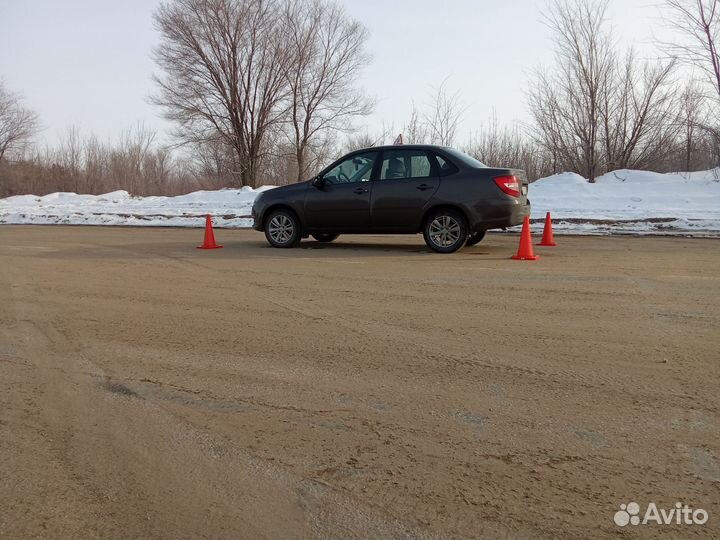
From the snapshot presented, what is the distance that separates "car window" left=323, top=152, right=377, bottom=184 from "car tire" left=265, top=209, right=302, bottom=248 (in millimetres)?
976

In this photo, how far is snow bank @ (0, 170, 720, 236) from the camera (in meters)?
12.9

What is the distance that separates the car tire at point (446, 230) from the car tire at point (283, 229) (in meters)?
2.40

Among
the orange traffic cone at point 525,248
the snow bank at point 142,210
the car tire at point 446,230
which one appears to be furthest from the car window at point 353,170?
the snow bank at point 142,210

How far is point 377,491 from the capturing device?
7.66 feet

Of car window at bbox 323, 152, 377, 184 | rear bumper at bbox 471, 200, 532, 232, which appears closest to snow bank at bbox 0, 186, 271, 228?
car window at bbox 323, 152, 377, 184

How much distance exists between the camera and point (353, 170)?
9602mm

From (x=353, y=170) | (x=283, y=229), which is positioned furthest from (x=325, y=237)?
(x=353, y=170)

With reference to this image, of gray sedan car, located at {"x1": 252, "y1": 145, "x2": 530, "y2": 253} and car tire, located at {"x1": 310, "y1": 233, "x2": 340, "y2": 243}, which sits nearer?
gray sedan car, located at {"x1": 252, "y1": 145, "x2": 530, "y2": 253}

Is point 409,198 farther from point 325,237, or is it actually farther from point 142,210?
point 142,210

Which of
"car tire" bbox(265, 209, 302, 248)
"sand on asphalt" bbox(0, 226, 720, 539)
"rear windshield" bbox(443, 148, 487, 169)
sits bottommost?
"sand on asphalt" bbox(0, 226, 720, 539)

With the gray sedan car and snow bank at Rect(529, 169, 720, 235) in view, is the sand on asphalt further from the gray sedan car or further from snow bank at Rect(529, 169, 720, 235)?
snow bank at Rect(529, 169, 720, 235)

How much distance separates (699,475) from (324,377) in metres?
2.05

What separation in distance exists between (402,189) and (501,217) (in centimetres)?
163

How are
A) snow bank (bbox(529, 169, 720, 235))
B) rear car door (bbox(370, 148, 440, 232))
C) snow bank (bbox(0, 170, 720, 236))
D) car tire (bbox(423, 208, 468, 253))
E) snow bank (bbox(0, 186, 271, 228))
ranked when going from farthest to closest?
1. snow bank (bbox(0, 186, 271, 228))
2. snow bank (bbox(0, 170, 720, 236))
3. snow bank (bbox(529, 169, 720, 235))
4. rear car door (bbox(370, 148, 440, 232))
5. car tire (bbox(423, 208, 468, 253))
